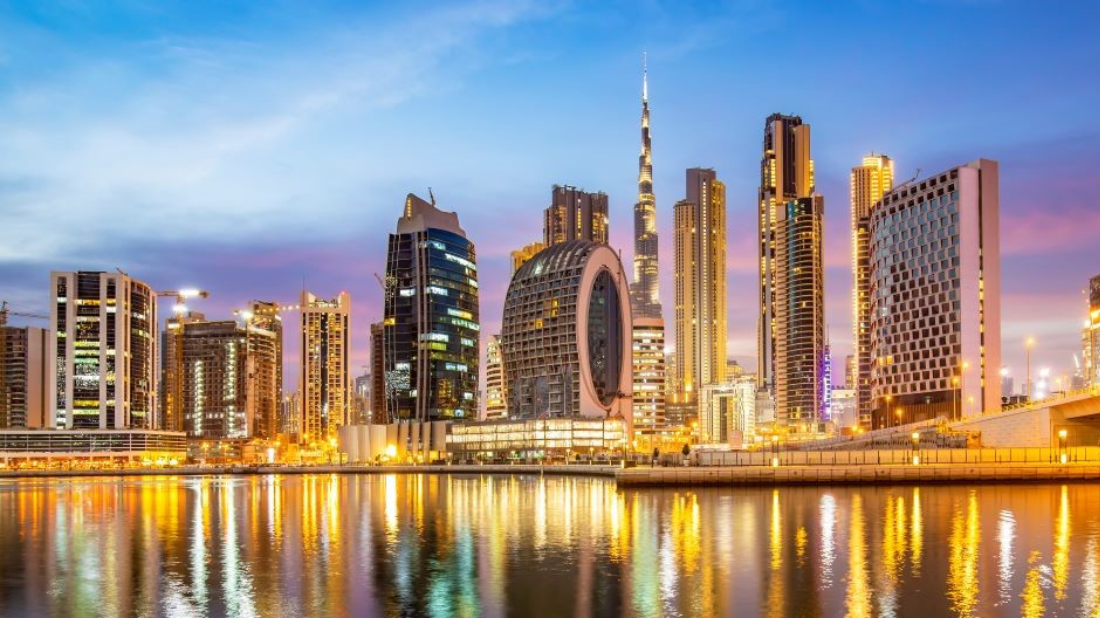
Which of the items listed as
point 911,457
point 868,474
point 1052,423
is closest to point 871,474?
point 868,474

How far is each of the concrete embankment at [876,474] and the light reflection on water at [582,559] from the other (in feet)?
61.3

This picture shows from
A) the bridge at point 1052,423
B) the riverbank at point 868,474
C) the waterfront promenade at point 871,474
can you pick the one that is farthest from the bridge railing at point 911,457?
the bridge at point 1052,423

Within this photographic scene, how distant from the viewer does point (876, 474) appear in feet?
415

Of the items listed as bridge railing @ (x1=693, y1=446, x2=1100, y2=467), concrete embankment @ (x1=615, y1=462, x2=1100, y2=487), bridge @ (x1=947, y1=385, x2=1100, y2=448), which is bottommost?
concrete embankment @ (x1=615, y1=462, x2=1100, y2=487)

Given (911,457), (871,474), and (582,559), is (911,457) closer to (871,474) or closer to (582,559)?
(871,474)

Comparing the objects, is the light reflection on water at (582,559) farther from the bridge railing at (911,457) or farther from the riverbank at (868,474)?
the bridge railing at (911,457)

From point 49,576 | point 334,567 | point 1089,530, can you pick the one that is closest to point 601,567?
point 334,567

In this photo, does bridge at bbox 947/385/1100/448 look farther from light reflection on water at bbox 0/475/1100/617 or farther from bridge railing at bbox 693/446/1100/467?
light reflection on water at bbox 0/475/1100/617

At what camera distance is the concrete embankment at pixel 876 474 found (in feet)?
405

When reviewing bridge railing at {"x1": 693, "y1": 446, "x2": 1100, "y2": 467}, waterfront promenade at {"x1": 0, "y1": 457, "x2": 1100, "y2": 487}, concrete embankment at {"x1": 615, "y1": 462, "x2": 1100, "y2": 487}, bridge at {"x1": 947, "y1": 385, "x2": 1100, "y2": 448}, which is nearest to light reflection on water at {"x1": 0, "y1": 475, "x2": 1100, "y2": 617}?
concrete embankment at {"x1": 615, "y1": 462, "x2": 1100, "y2": 487}

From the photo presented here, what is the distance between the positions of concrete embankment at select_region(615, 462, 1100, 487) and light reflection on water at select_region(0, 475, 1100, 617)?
18683 millimetres

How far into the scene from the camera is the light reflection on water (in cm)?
4603

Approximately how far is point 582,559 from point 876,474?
75.7 metres

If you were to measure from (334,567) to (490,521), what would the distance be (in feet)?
94.6
